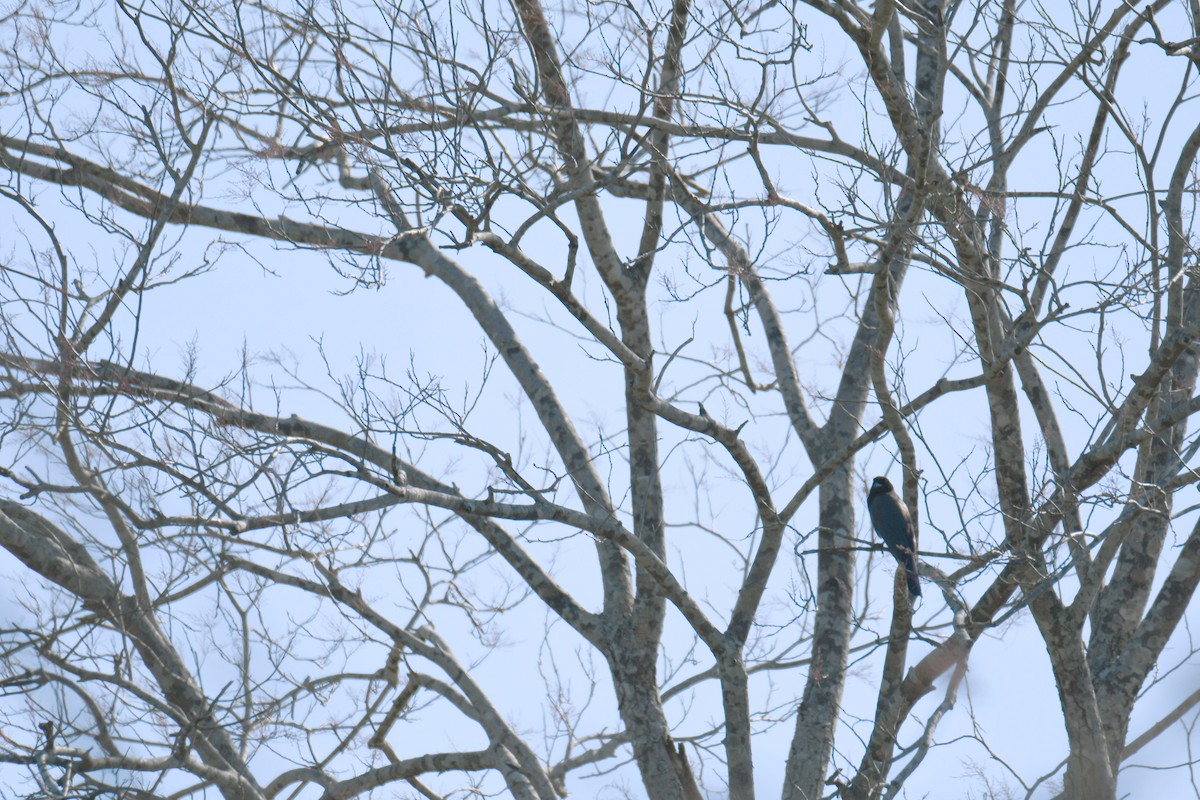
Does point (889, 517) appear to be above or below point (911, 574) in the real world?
above

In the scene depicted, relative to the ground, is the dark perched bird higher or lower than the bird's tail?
higher

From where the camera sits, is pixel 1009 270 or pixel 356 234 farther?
pixel 356 234

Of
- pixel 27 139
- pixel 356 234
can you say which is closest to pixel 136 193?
pixel 27 139

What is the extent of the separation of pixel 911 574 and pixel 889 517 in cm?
153

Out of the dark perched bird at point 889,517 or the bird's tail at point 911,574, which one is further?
the dark perched bird at point 889,517

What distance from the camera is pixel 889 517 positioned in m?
6.26

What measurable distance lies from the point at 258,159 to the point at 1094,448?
3.84m

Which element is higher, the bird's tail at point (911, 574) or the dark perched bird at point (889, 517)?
the dark perched bird at point (889, 517)

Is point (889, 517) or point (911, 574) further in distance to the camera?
point (889, 517)

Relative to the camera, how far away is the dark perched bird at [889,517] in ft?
17.8

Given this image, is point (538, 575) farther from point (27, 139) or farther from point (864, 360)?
point (27, 139)

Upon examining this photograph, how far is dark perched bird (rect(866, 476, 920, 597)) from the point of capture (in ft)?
17.8

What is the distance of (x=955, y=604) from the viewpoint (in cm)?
423

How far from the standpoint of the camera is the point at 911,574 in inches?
187
